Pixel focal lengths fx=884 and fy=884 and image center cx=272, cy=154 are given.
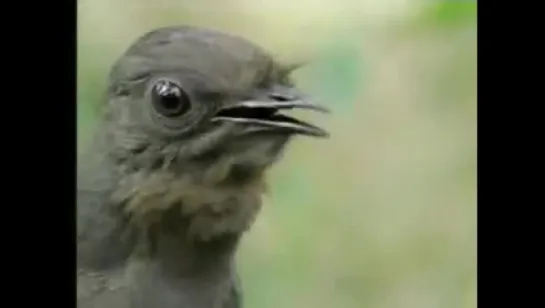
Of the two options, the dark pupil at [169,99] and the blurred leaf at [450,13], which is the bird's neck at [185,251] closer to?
the dark pupil at [169,99]

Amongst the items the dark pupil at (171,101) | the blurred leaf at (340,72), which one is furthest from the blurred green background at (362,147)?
the dark pupil at (171,101)

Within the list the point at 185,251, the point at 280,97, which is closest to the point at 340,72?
the point at 280,97

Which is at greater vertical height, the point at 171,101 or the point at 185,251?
the point at 171,101

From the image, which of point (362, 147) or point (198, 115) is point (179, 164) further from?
point (362, 147)

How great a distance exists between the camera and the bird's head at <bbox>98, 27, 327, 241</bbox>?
4.17 feet

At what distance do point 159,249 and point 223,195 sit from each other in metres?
0.13

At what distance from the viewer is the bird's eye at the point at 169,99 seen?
4.19 ft

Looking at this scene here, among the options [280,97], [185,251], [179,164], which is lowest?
[185,251]

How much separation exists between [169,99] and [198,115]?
0.05 m

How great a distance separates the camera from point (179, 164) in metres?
1.28
